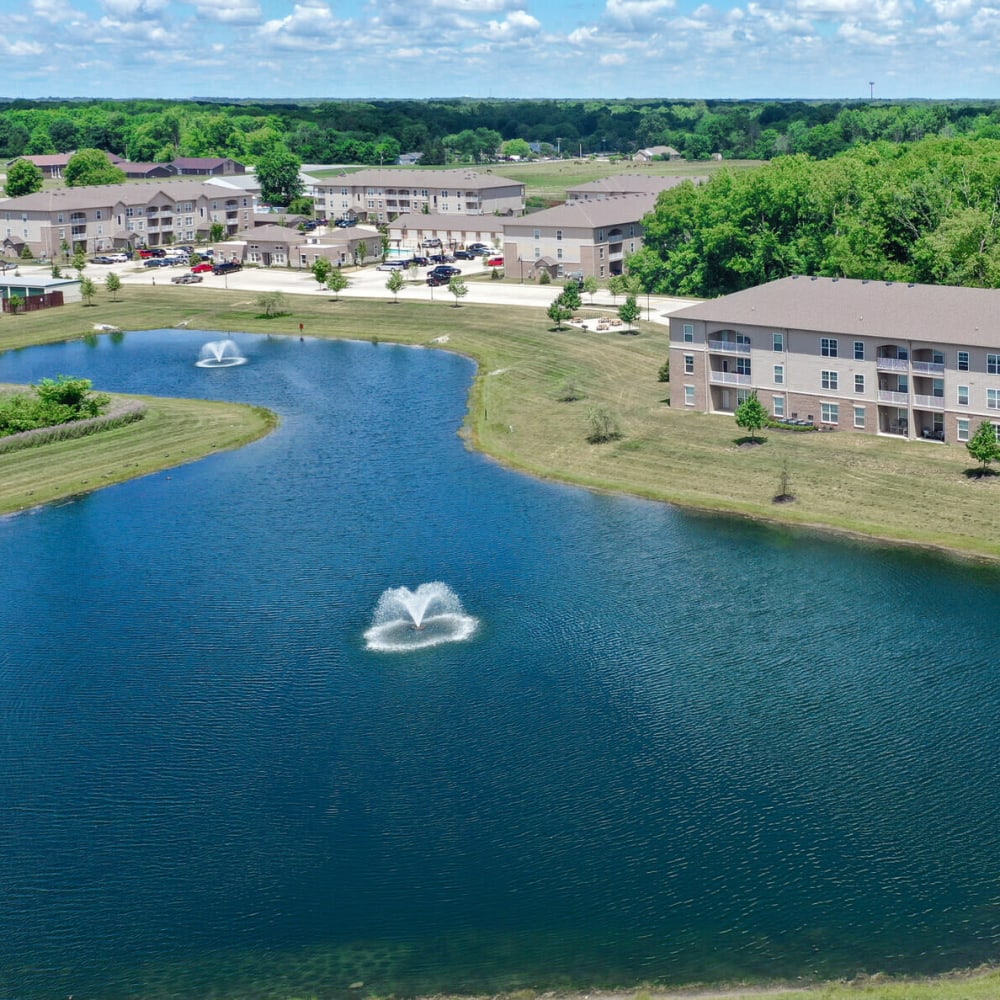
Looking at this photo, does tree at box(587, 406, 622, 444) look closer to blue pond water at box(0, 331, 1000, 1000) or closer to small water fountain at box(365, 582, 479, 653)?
blue pond water at box(0, 331, 1000, 1000)

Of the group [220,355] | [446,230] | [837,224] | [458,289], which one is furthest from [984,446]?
[446,230]

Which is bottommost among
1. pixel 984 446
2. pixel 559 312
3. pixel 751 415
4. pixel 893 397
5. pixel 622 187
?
pixel 984 446

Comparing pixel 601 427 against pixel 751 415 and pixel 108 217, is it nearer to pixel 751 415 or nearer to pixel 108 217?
pixel 751 415

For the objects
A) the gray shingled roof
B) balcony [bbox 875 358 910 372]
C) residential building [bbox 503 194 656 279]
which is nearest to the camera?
the gray shingled roof

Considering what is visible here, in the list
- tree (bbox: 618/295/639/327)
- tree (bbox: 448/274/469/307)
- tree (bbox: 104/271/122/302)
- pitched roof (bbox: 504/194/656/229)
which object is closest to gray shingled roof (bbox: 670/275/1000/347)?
tree (bbox: 618/295/639/327)

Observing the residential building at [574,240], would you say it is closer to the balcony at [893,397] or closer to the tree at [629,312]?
the tree at [629,312]

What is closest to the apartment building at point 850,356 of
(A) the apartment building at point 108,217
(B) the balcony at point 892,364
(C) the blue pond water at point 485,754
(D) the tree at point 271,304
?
(B) the balcony at point 892,364

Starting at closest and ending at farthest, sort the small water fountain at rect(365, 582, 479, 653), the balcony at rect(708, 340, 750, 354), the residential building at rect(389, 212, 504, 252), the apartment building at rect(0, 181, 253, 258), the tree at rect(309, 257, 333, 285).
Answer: the small water fountain at rect(365, 582, 479, 653), the balcony at rect(708, 340, 750, 354), the tree at rect(309, 257, 333, 285), the residential building at rect(389, 212, 504, 252), the apartment building at rect(0, 181, 253, 258)
